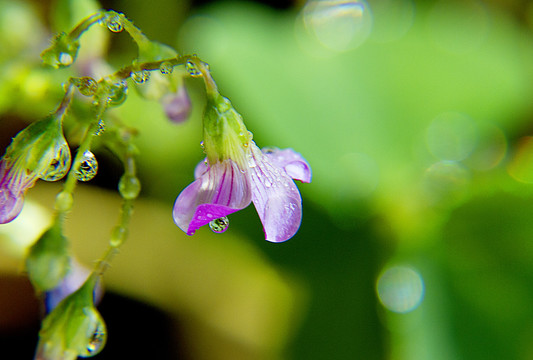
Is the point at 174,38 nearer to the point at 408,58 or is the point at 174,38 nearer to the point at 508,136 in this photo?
the point at 408,58

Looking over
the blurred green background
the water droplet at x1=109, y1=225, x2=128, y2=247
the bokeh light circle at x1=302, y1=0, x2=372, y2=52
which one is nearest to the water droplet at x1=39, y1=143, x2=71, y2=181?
the water droplet at x1=109, y1=225, x2=128, y2=247

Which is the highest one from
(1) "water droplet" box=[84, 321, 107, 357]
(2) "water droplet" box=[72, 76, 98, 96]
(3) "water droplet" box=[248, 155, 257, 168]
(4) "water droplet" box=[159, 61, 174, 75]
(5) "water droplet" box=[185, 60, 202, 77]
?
→ (5) "water droplet" box=[185, 60, 202, 77]

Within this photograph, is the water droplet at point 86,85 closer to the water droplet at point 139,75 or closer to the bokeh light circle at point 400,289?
the water droplet at point 139,75

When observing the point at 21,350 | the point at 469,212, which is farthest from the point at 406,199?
the point at 21,350

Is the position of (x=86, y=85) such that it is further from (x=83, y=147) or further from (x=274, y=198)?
(x=274, y=198)

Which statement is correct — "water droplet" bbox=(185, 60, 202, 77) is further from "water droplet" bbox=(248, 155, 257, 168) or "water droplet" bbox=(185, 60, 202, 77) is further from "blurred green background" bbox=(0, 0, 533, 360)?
"blurred green background" bbox=(0, 0, 533, 360)

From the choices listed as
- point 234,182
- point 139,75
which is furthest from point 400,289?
point 139,75
